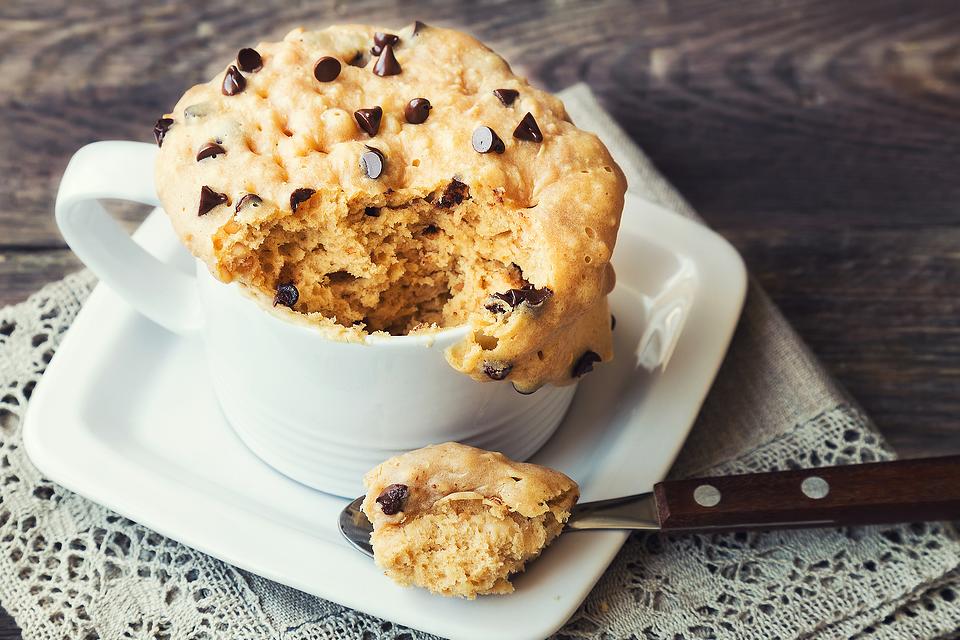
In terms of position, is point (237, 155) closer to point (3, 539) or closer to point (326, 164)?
point (326, 164)

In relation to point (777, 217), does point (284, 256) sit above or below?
above

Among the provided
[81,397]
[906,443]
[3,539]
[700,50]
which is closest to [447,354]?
[81,397]

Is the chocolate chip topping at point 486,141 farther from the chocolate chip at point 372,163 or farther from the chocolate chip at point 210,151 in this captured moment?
the chocolate chip at point 210,151

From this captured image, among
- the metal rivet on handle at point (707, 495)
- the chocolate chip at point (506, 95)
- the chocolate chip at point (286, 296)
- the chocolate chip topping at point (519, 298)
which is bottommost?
the metal rivet on handle at point (707, 495)

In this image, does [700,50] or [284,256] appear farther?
[700,50]

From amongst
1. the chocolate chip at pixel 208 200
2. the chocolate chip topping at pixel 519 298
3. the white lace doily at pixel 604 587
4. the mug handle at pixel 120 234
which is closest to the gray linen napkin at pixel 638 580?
the white lace doily at pixel 604 587

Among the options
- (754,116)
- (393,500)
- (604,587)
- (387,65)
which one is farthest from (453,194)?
(754,116)
